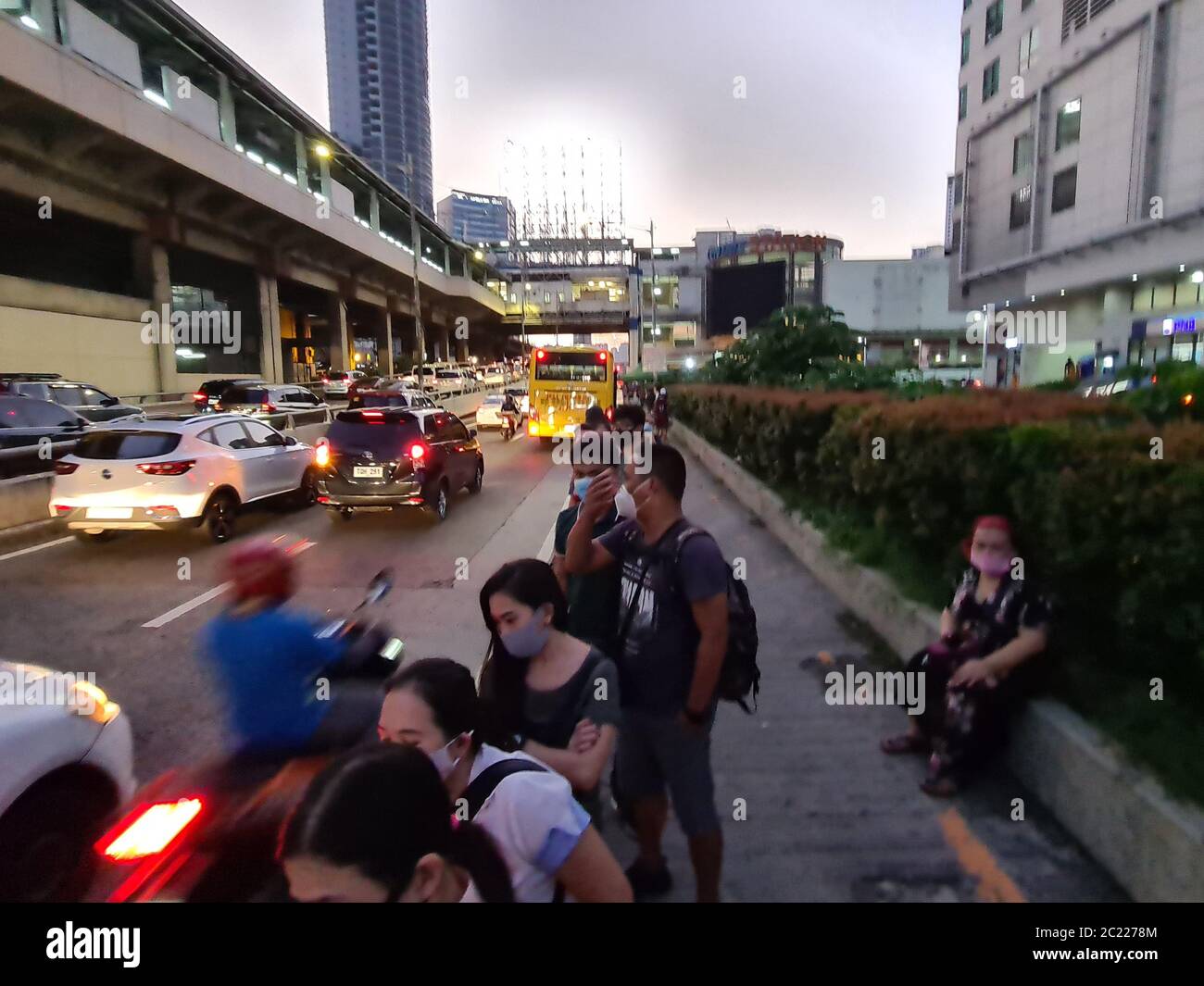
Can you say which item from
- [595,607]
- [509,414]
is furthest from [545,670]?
[509,414]

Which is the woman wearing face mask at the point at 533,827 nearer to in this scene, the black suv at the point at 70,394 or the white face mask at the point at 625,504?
the white face mask at the point at 625,504

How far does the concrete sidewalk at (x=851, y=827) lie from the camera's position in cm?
310

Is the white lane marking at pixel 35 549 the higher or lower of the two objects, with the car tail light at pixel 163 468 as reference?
lower

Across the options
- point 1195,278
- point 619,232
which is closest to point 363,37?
point 619,232

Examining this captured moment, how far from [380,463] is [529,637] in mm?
8621

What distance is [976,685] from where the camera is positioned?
370cm

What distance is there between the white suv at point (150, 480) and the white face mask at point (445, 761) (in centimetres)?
839

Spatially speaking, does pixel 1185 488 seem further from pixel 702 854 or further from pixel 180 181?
pixel 180 181

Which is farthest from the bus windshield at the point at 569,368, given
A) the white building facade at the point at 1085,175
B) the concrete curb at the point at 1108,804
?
the concrete curb at the point at 1108,804

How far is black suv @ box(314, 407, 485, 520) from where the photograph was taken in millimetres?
10633

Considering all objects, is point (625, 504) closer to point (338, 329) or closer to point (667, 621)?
point (667, 621)

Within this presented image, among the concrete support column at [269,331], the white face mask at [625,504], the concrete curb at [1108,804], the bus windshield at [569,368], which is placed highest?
the concrete support column at [269,331]

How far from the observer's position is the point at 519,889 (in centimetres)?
181

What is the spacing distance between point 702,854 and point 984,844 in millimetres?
1396
